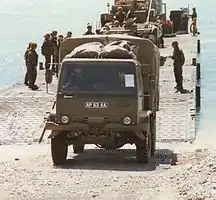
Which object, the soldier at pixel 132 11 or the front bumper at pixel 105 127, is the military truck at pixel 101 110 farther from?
the soldier at pixel 132 11

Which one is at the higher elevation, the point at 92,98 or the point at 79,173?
the point at 92,98

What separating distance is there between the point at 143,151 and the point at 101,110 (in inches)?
47.2

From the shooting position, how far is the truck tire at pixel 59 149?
620 inches

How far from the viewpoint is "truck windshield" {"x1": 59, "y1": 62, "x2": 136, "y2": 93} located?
51.1 ft

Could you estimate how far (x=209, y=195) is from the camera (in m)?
11.6

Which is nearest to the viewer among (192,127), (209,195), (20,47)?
(209,195)

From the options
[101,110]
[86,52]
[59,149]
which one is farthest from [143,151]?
[86,52]

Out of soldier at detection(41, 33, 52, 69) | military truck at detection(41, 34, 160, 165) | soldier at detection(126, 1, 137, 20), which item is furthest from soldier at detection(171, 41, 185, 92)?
military truck at detection(41, 34, 160, 165)

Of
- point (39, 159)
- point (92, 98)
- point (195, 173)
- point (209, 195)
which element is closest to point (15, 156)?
point (39, 159)

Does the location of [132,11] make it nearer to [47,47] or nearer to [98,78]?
[47,47]

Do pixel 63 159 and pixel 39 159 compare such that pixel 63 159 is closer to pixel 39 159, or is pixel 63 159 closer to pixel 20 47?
pixel 39 159

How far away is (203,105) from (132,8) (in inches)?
508

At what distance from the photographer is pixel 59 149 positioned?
51.7 feet

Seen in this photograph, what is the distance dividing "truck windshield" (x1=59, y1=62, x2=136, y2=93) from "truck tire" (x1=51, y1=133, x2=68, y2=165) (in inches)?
38.5
